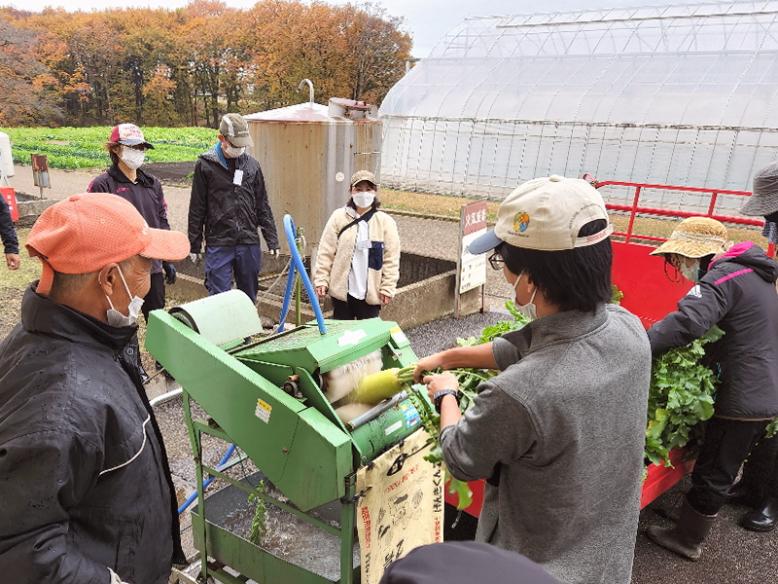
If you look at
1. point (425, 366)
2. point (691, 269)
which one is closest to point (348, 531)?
point (425, 366)

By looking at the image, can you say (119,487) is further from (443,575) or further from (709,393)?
(709,393)

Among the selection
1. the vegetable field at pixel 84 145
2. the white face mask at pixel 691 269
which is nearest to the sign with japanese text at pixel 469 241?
the white face mask at pixel 691 269

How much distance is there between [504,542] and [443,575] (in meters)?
1.10

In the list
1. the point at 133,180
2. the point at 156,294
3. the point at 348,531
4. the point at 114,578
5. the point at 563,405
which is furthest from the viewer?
the point at 156,294

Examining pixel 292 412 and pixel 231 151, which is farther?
pixel 231 151

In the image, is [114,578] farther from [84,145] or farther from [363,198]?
[84,145]

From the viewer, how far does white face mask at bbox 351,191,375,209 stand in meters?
4.86

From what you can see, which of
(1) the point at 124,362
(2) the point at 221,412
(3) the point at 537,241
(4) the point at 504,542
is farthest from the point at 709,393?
(1) the point at 124,362

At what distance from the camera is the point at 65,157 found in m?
21.6

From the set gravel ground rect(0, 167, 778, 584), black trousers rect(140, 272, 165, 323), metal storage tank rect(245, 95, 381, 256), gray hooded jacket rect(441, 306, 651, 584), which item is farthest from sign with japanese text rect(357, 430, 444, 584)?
metal storage tank rect(245, 95, 381, 256)

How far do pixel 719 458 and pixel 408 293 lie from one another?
4.04 meters

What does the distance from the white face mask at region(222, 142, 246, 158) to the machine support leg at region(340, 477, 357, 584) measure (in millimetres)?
3889

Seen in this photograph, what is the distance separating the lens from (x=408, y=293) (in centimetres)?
679

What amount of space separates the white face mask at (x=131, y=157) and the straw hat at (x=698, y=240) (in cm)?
406
